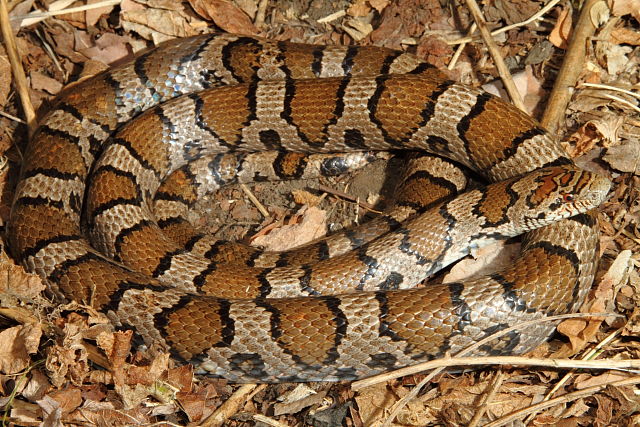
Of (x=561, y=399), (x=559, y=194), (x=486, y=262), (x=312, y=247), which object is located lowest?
(x=561, y=399)

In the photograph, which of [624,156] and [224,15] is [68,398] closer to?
[224,15]

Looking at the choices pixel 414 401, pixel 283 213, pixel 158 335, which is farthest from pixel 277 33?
pixel 414 401

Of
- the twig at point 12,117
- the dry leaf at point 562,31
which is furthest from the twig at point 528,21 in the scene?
the twig at point 12,117

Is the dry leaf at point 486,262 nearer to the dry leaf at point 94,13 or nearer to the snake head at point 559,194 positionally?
the snake head at point 559,194

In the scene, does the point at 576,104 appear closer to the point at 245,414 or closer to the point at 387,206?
the point at 387,206

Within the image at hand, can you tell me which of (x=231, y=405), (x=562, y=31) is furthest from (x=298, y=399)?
(x=562, y=31)

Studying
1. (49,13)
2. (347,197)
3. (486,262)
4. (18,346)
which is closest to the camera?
(18,346)
